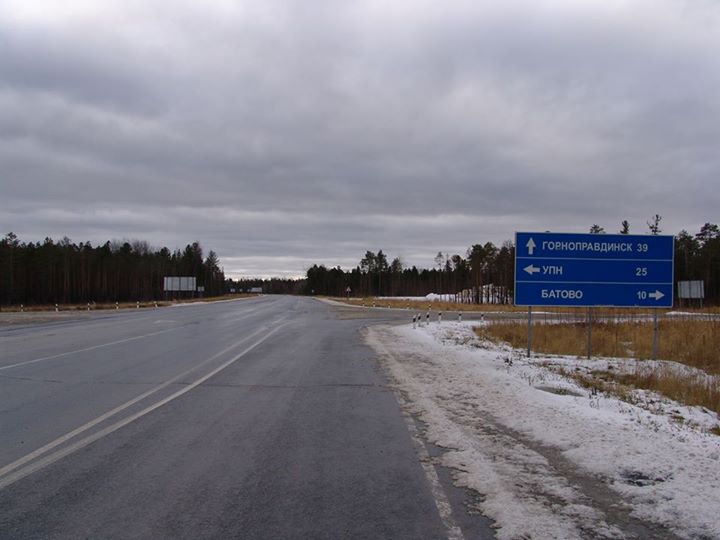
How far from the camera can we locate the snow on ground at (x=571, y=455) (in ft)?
15.2

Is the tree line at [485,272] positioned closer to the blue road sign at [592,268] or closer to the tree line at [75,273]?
the blue road sign at [592,268]

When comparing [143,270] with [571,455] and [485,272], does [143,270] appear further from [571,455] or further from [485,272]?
[571,455]

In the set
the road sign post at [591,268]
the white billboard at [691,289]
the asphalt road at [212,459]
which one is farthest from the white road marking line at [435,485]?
the white billboard at [691,289]

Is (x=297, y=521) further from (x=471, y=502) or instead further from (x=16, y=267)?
(x=16, y=267)

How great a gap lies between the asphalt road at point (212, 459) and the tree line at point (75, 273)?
104 meters

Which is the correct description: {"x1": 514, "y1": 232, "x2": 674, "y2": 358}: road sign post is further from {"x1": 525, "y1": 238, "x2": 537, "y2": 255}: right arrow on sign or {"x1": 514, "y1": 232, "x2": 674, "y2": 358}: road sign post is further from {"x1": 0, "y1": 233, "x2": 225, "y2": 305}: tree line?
{"x1": 0, "y1": 233, "x2": 225, "y2": 305}: tree line

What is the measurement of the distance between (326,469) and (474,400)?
466 cm

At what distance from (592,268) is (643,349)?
5037mm

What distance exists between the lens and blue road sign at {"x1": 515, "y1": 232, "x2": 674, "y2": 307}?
16.3 meters

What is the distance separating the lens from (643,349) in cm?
1941

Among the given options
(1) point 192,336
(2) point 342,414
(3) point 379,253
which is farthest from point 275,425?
(3) point 379,253

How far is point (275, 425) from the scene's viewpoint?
7.77 metres

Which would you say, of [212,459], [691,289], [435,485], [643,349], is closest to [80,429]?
[212,459]

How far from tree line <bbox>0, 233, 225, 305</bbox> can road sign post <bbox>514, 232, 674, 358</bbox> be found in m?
104
